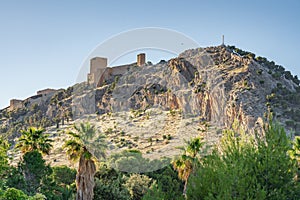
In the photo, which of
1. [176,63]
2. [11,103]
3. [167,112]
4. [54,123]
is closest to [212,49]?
[176,63]

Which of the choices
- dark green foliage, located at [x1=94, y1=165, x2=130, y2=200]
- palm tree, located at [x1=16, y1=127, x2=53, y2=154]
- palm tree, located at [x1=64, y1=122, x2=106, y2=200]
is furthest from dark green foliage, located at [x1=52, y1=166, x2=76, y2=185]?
palm tree, located at [x1=64, y1=122, x2=106, y2=200]

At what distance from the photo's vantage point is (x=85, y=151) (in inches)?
986

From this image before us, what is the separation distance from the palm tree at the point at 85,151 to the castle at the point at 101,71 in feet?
244

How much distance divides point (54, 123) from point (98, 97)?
420 inches

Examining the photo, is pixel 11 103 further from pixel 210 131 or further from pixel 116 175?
pixel 116 175

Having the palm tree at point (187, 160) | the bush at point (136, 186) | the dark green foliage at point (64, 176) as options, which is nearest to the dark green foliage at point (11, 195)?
the palm tree at point (187, 160)

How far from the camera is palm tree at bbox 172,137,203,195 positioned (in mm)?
28453

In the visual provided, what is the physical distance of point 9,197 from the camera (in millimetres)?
13930

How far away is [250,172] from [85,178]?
12.8 meters

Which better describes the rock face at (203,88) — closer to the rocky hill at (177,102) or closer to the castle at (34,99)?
the rocky hill at (177,102)

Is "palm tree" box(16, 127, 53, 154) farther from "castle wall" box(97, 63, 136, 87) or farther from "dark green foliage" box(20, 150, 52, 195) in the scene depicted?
"castle wall" box(97, 63, 136, 87)

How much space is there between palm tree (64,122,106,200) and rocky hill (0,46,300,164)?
3148cm

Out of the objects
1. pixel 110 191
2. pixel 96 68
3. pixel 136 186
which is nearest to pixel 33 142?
pixel 110 191

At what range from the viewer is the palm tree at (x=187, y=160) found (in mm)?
28453
